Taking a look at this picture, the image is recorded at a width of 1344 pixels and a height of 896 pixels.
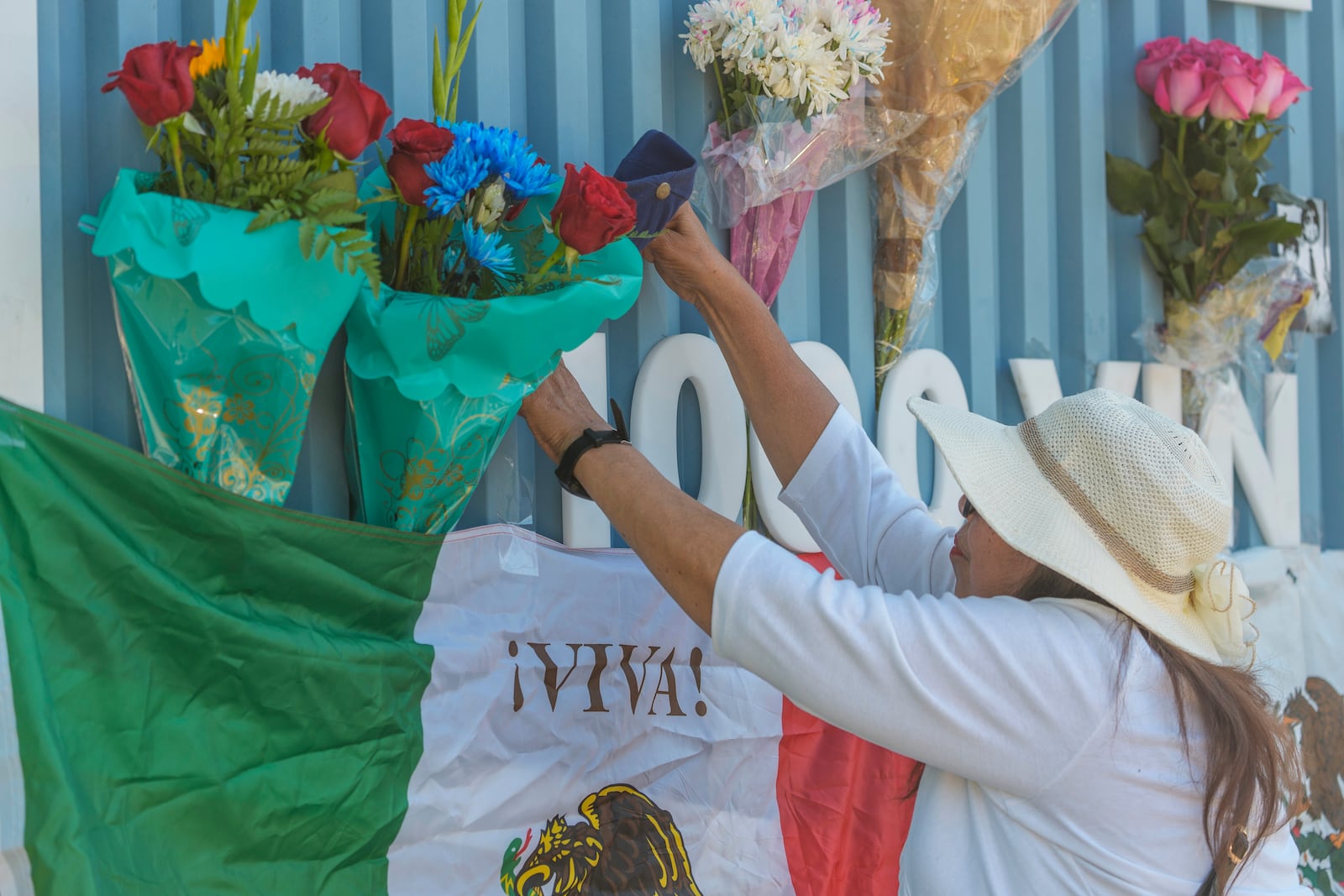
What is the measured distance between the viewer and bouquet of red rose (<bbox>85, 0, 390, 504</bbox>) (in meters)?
1.16

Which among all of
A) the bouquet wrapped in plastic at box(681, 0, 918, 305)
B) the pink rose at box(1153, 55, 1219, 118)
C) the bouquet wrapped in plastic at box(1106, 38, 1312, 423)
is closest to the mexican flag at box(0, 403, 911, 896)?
the bouquet wrapped in plastic at box(681, 0, 918, 305)

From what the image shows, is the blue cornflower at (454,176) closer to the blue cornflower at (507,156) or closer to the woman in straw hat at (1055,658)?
the blue cornflower at (507,156)

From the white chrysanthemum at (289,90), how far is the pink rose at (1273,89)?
1775 millimetres

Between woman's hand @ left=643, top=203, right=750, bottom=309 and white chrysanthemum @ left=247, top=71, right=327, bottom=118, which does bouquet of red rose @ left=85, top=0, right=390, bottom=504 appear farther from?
woman's hand @ left=643, top=203, right=750, bottom=309

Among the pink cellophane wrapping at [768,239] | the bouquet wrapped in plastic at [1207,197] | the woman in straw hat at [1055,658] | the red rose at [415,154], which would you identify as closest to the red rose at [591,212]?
the red rose at [415,154]

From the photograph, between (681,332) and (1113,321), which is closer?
→ (681,332)

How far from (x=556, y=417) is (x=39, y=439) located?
1.85 ft

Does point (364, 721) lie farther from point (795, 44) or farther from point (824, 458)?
point (795, 44)

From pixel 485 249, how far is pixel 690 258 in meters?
0.39

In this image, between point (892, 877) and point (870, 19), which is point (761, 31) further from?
point (892, 877)

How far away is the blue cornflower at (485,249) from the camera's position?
1302mm

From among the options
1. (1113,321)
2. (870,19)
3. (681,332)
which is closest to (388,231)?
(681,332)

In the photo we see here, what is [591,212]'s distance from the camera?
1285mm

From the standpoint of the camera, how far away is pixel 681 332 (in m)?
1.79
